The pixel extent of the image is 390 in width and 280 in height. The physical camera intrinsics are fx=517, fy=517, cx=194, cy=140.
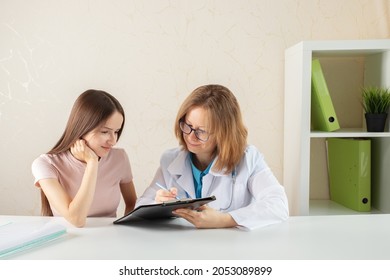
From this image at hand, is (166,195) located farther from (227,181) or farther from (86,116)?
(86,116)

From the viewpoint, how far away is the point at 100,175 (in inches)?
82.3

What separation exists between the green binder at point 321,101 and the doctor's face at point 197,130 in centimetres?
77

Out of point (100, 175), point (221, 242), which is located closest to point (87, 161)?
point (100, 175)

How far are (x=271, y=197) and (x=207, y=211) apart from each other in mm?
259

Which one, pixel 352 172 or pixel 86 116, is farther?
pixel 352 172

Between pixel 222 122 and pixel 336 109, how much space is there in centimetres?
111

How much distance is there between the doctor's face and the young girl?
0.29 m

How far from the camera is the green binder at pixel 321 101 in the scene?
2436mm

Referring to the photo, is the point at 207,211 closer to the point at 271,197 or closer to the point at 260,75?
the point at 271,197

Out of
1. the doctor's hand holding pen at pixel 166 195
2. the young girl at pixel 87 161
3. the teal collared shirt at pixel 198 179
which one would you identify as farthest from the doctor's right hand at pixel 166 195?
the teal collared shirt at pixel 198 179

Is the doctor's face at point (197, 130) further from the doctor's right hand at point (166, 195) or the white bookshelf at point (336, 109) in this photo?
the white bookshelf at point (336, 109)

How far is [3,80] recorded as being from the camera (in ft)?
8.98

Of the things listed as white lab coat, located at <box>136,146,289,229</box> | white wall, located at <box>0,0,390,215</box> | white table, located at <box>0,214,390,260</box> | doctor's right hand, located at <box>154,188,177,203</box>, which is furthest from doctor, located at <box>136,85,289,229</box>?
white wall, located at <box>0,0,390,215</box>
